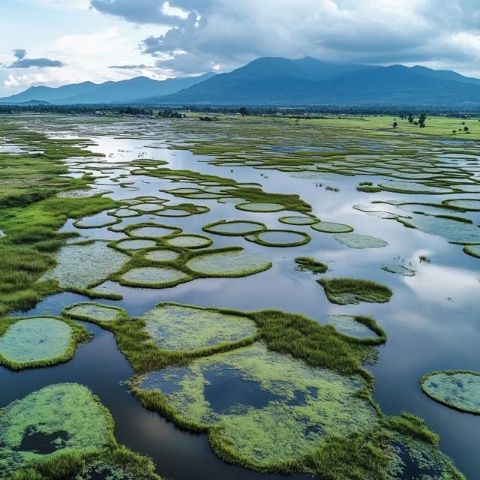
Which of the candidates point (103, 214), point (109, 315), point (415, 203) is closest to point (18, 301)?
point (109, 315)

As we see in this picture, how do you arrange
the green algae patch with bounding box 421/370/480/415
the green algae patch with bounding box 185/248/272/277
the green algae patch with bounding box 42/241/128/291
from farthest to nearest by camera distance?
the green algae patch with bounding box 185/248/272/277 < the green algae patch with bounding box 42/241/128/291 < the green algae patch with bounding box 421/370/480/415

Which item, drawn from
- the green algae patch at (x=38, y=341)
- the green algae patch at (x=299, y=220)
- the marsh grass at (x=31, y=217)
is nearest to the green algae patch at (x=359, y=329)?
the green algae patch at (x=38, y=341)

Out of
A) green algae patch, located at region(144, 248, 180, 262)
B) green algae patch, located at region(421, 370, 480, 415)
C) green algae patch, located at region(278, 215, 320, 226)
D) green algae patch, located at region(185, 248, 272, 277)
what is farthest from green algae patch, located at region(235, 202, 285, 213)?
green algae patch, located at region(421, 370, 480, 415)

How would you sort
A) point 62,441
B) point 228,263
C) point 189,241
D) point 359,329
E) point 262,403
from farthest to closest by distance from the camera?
point 189,241, point 228,263, point 359,329, point 262,403, point 62,441

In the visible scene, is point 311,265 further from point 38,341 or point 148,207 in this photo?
point 148,207

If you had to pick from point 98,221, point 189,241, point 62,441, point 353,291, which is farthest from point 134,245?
point 62,441

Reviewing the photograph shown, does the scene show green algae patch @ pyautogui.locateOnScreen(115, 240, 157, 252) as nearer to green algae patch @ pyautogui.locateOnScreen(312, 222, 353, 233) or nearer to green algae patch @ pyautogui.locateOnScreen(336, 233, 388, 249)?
green algae patch @ pyautogui.locateOnScreen(312, 222, 353, 233)
